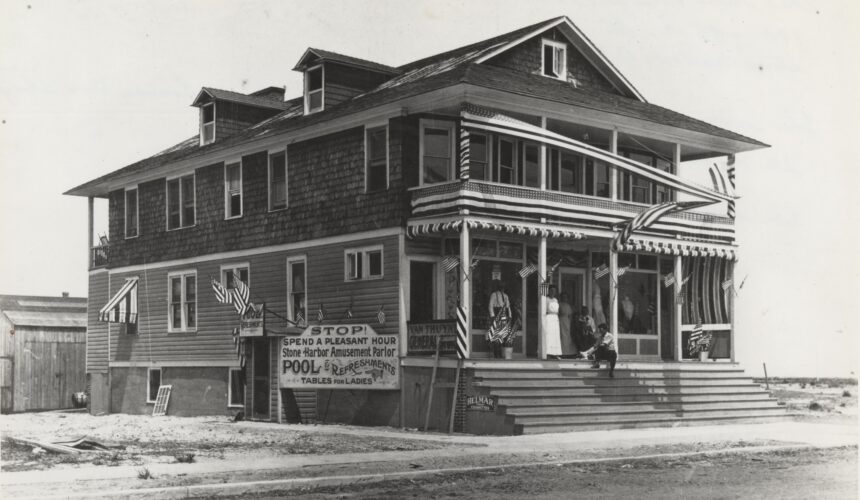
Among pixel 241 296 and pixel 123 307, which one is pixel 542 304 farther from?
pixel 123 307

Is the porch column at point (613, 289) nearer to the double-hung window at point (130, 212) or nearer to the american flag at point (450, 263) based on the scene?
the american flag at point (450, 263)

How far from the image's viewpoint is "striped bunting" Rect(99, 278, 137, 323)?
35.2 metres

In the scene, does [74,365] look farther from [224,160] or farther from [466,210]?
[466,210]

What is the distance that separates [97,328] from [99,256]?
2.53 meters

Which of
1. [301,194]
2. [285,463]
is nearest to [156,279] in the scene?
[301,194]

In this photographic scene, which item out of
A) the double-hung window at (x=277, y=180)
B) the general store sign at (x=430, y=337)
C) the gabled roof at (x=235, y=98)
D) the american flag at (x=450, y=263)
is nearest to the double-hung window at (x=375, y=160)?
the american flag at (x=450, y=263)

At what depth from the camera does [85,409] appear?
1560 inches

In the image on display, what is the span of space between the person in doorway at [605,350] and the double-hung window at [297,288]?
7.68 metres

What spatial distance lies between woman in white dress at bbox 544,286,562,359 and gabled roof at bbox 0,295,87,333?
21.9m

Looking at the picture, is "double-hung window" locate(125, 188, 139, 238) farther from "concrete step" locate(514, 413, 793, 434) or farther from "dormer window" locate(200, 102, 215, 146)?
"concrete step" locate(514, 413, 793, 434)

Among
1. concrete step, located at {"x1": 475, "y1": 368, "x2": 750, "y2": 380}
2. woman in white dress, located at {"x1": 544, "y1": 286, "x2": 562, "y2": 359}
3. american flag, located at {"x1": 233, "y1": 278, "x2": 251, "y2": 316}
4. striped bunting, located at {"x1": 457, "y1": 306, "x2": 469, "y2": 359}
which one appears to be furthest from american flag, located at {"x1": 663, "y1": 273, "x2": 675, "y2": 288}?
american flag, located at {"x1": 233, "y1": 278, "x2": 251, "y2": 316}

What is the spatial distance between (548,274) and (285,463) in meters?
12.9

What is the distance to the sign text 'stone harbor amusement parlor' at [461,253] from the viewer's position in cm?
2441

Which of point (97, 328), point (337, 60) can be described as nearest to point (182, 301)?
point (97, 328)
